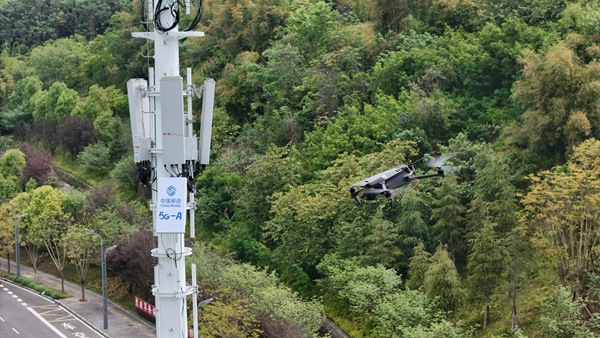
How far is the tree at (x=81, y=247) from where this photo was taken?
1886 inches

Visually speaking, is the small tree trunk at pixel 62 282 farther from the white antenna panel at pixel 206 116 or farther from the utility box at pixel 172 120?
the utility box at pixel 172 120

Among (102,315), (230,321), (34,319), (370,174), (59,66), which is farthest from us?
(59,66)

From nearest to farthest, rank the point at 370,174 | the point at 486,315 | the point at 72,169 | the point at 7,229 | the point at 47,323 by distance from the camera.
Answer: the point at 486,315 < the point at 370,174 < the point at 47,323 < the point at 7,229 < the point at 72,169

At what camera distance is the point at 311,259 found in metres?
42.2

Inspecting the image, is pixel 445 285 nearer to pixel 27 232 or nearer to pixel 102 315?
pixel 102 315

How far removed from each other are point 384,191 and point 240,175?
32.3 m

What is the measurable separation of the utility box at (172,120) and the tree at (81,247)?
30.9m

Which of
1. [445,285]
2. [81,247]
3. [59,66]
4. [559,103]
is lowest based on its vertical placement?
[81,247]

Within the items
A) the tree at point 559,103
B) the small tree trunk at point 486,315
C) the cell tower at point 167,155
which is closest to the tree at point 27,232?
the small tree trunk at point 486,315

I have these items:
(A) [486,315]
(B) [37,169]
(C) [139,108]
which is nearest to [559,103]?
(A) [486,315]

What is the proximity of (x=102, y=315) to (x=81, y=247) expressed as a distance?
4.50m

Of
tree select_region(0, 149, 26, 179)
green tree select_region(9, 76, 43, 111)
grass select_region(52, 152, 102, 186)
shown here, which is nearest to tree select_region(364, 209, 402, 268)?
grass select_region(52, 152, 102, 186)

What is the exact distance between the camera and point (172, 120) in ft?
59.3

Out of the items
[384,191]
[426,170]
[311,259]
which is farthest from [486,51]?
[384,191]
